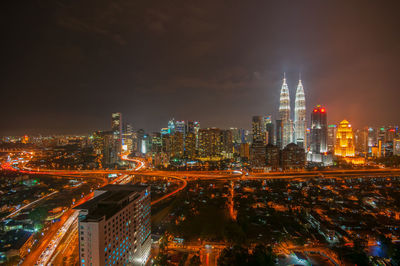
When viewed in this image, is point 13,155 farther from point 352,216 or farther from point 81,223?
point 352,216

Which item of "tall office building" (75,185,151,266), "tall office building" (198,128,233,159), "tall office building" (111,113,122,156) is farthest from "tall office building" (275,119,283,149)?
"tall office building" (75,185,151,266)

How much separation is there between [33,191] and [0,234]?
5991 millimetres

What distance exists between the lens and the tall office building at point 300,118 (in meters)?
31.2

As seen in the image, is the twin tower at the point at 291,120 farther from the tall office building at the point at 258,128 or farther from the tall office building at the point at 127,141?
the tall office building at the point at 127,141

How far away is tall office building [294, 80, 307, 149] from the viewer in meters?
31.2

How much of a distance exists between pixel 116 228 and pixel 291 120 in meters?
33.0

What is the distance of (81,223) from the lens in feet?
15.4

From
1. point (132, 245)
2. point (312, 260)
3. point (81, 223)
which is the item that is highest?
point (81, 223)

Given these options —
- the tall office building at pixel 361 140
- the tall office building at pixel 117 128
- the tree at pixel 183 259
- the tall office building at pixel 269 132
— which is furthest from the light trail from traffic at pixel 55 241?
the tall office building at pixel 361 140

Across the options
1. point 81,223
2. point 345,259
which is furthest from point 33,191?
point 345,259

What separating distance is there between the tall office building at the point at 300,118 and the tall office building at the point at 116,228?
29.6 m

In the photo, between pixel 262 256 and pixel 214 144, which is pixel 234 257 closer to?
pixel 262 256

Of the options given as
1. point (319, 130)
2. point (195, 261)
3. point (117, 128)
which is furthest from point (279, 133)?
point (195, 261)

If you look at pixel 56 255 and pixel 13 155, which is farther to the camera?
pixel 13 155
